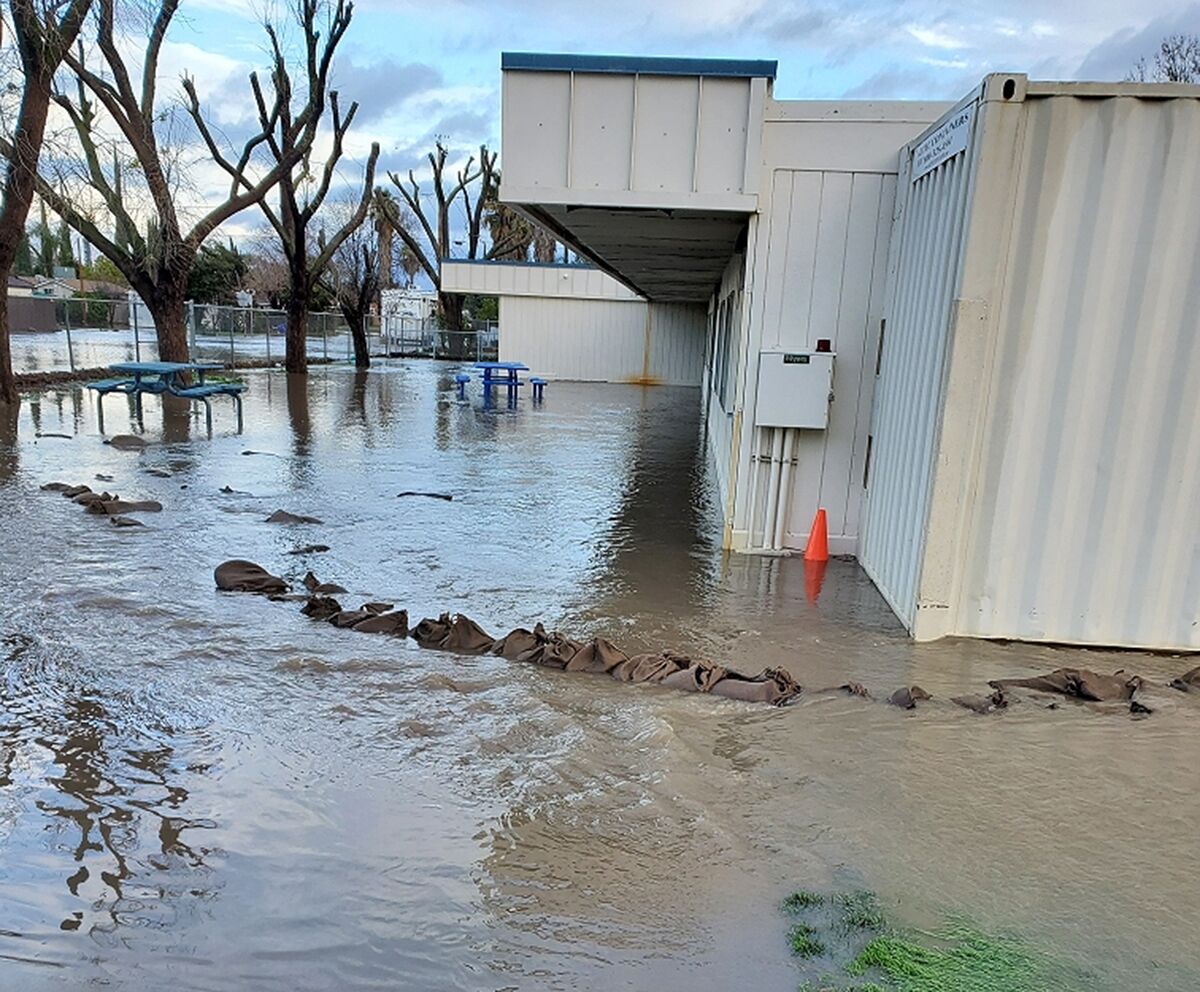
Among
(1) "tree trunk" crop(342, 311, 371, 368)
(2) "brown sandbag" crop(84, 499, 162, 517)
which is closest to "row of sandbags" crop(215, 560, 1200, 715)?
(2) "brown sandbag" crop(84, 499, 162, 517)

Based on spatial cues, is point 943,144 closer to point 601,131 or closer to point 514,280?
point 601,131

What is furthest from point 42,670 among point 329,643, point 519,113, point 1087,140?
point 1087,140

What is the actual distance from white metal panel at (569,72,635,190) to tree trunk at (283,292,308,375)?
749 inches

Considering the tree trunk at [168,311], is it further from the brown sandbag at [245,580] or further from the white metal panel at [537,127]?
the brown sandbag at [245,580]

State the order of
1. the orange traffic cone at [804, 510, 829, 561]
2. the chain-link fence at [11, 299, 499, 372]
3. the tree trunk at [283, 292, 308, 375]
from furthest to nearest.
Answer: the tree trunk at [283, 292, 308, 375] → the chain-link fence at [11, 299, 499, 372] → the orange traffic cone at [804, 510, 829, 561]

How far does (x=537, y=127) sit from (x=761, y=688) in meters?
4.25

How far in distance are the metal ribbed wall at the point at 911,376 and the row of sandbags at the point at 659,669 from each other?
969 millimetres

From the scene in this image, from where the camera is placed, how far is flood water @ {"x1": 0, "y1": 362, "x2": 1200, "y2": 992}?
8.30 ft

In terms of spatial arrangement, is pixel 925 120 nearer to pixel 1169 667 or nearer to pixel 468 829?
pixel 1169 667

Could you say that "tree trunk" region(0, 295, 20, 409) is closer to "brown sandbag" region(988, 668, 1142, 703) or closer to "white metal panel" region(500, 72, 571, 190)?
"white metal panel" region(500, 72, 571, 190)

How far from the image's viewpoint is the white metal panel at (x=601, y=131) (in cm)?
618

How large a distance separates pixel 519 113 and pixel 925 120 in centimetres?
285

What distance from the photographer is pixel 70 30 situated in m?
13.4

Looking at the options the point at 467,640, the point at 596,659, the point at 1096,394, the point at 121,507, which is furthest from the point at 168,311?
the point at 1096,394
